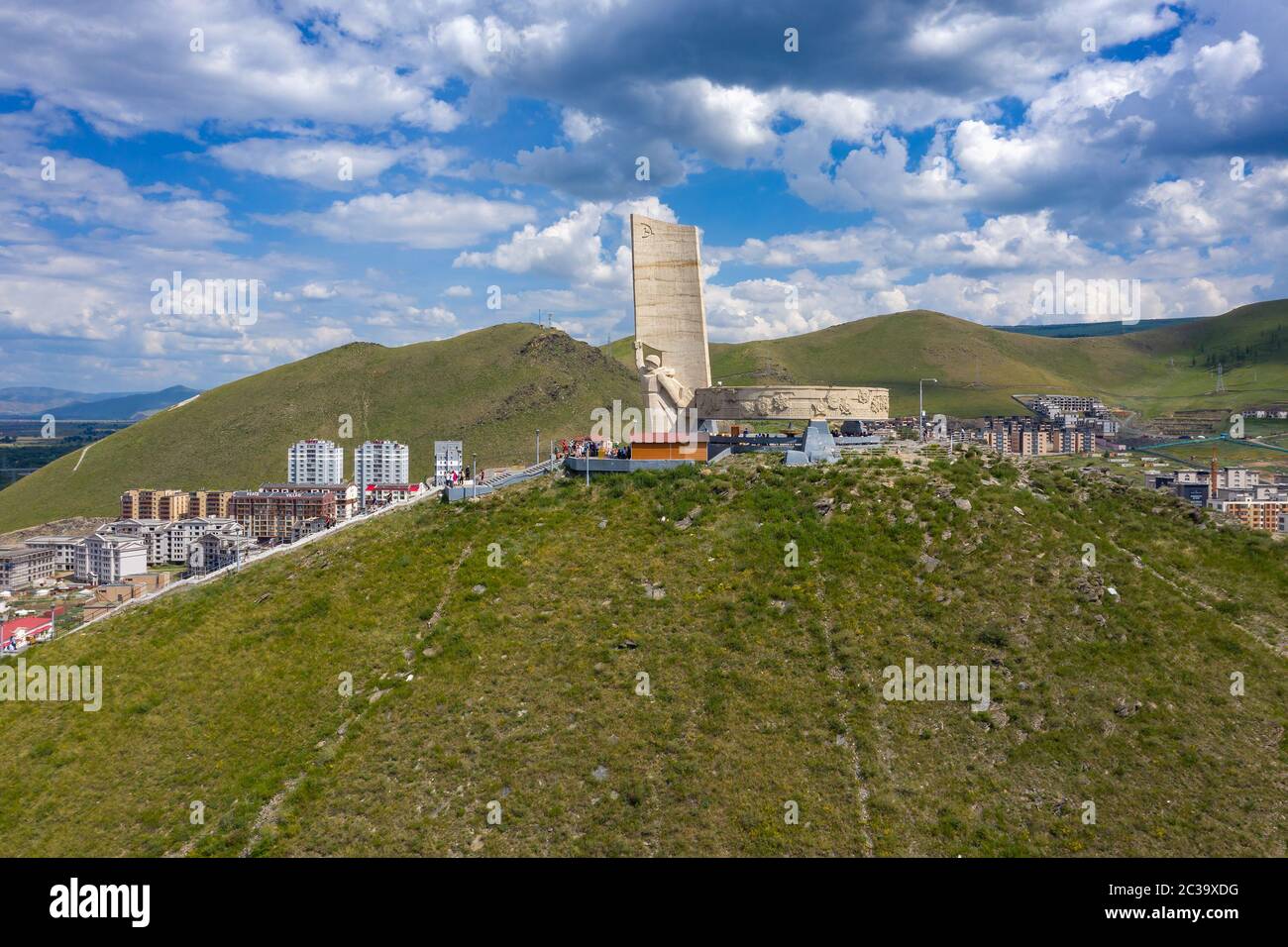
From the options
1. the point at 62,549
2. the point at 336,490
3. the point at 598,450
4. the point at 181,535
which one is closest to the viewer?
the point at 598,450

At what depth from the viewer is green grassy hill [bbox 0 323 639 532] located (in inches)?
4983

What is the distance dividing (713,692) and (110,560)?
98977 mm

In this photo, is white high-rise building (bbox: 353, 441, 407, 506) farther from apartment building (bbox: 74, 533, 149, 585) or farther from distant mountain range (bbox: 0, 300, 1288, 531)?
apartment building (bbox: 74, 533, 149, 585)

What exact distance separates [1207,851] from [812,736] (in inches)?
285

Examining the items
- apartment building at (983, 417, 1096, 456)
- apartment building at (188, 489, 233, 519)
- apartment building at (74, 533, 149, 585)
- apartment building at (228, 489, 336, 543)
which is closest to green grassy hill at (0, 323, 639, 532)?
apartment building at (188, 489, 233, 519)

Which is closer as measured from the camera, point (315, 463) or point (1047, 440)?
point (1047, 440)

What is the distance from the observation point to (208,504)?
11088 centimetres

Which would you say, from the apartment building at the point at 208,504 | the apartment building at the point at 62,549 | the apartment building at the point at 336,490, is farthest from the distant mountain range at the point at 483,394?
the apartment building at the point at 62,549

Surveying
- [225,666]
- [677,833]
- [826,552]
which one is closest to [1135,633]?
[826,552]

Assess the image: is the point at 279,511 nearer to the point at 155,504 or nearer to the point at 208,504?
the point at 208,504

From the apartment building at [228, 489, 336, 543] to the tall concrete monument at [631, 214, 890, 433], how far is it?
75422mm

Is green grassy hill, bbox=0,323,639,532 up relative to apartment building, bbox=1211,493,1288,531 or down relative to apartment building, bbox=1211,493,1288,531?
up

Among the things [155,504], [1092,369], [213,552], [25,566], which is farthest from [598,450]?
[1092,369]

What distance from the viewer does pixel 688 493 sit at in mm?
26156
